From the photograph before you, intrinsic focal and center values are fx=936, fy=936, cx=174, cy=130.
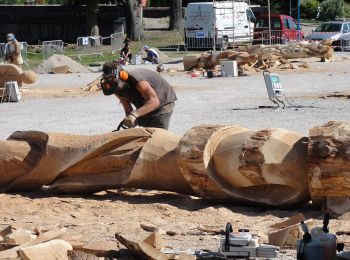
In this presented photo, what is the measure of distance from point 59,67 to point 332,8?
35747 millimetres

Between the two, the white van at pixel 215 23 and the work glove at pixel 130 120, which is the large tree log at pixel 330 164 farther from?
the white van at pixel 215 23

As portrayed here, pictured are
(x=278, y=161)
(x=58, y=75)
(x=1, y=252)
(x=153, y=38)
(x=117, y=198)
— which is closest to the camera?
(x=1, y=252)

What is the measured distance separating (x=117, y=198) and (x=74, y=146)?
0.75 m

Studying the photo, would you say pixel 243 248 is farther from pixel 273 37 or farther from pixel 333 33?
pixel 273 37

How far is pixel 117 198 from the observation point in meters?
9.87

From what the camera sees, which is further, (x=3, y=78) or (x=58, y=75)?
(x=58, y=75)

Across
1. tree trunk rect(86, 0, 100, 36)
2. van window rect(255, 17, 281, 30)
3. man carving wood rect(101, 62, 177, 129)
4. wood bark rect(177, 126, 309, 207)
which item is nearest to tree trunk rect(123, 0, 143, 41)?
tree trunk rect(86, 0, 100, 36)

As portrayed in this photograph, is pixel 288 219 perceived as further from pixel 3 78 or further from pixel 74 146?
pixel 3 78

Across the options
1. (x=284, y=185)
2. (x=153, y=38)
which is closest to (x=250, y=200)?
(x=284, y=185)

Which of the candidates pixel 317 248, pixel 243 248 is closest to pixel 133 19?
pixel 243 248

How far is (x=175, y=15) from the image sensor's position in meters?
56.0

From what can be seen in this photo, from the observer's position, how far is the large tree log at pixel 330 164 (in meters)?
8.27

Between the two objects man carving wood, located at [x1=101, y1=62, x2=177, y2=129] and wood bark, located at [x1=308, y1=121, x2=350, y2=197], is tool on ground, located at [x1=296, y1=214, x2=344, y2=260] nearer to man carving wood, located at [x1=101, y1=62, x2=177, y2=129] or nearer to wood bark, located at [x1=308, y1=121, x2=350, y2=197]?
wood bark, located at [x1=308, y1=121, x2=350, y2=197]

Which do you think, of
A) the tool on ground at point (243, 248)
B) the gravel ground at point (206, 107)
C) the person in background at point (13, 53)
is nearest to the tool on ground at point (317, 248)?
the tool on ground at point (243, 248)
